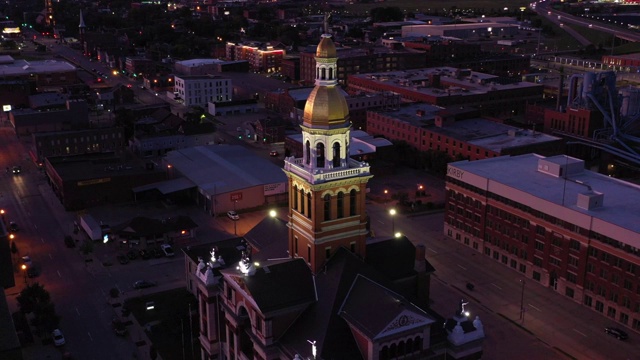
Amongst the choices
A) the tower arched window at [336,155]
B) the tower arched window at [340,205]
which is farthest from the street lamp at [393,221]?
the tower arched window at [336,155]

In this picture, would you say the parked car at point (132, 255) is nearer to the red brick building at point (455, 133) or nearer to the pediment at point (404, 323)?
the pediment at point (404, 323)

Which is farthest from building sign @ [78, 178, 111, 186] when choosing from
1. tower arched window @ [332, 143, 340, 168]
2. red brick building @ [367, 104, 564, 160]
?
tower arched window @ [332, 143, 340, 168]

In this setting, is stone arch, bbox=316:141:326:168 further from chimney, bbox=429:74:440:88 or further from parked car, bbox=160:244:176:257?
chimney, bbox=429:74:440:88

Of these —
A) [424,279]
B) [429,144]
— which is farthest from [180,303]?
[429,144]

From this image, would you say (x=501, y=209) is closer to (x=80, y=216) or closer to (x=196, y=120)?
(x=80, y=216)

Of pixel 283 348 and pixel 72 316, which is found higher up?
pixel 283 348

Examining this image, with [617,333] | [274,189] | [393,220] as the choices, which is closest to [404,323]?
[617,333]
